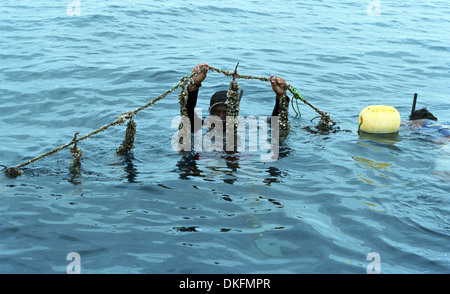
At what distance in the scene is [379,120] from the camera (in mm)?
8391

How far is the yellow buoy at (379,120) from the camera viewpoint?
27.6 feet

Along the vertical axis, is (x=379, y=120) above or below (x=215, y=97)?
below

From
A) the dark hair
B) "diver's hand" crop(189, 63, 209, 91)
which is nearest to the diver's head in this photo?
"diver's hand" crop(189, 63, 209, 91)

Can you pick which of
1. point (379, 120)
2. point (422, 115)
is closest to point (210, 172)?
point (379, 120)

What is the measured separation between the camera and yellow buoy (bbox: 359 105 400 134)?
8.40 meters

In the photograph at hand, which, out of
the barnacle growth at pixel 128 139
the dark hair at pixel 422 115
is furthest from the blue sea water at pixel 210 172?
the dark hair at pixel 422 115

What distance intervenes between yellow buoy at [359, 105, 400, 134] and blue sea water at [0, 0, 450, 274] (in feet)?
1.08

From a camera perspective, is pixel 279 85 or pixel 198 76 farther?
pixel 279 85

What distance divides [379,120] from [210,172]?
3.37 metres

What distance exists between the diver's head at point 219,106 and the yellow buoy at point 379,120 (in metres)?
2.64

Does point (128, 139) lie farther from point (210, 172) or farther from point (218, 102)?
point (218, 102)

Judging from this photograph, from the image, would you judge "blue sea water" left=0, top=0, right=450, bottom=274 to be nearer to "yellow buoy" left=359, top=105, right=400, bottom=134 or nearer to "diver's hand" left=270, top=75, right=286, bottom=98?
"yellow buoy" left=359, top=105, right=400, bottom=134

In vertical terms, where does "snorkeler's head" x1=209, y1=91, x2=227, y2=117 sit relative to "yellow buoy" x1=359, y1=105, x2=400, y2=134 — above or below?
above
